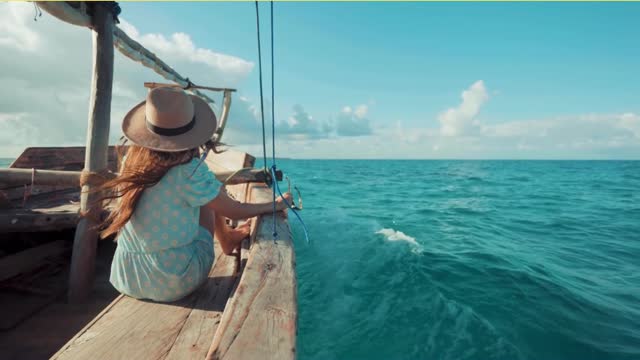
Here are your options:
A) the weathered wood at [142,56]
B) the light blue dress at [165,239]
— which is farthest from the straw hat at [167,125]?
the weathered wood at [142,56]

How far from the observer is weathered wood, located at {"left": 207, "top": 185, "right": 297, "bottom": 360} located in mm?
1070

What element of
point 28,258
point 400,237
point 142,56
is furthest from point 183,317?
point 400,237

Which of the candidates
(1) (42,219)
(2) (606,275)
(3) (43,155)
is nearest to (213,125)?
(1) (42,219)

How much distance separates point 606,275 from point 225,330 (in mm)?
7439

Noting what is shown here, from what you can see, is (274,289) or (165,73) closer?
(274,289)

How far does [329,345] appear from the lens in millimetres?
3605

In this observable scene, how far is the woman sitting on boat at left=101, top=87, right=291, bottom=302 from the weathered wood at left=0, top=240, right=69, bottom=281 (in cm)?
182

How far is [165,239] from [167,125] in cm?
69

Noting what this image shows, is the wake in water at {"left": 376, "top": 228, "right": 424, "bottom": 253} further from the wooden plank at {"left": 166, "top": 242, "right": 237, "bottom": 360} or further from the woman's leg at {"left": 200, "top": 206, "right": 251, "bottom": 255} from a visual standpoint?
the wooden plank at {"left": 166, "top": 242, "right": 237, "bottom": 360}

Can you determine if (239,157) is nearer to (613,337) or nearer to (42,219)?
(42,219)

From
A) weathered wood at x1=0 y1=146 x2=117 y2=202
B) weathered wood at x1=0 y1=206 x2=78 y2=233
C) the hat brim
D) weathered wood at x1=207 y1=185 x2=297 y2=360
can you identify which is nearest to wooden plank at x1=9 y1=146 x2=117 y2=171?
weathered wood at x1=0 y1=146 x2=117 y2=202

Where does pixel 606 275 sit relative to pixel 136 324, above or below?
below

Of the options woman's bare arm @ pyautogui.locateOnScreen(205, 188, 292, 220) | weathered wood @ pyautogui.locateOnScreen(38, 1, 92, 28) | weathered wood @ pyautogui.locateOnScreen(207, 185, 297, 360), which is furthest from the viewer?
weathered wood @ pyautogui.locateOnScreen(38, 1, 92, 28)

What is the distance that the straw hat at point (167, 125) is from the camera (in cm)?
173
